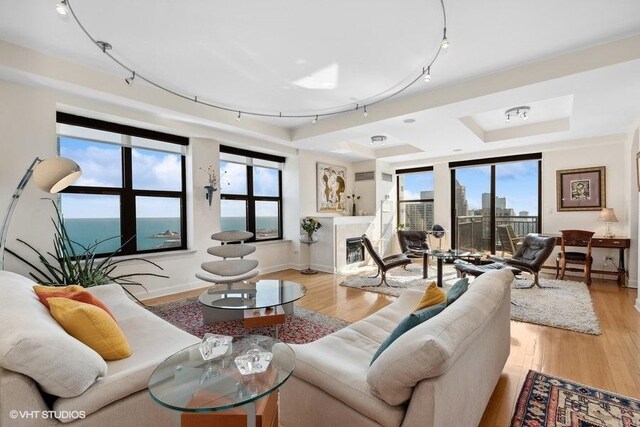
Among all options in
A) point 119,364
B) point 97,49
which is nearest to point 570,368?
point 119,364

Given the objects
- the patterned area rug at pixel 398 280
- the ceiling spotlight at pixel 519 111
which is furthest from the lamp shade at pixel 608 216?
the patterned area rug at pixel 398 280

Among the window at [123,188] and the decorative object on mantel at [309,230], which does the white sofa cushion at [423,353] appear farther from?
the decorative object on mantel at [309,230]

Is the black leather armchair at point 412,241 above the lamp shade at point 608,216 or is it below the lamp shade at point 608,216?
below

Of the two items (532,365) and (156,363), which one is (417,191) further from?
(156,363)

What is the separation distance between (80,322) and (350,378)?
139cm

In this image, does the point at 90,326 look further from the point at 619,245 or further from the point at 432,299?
the point at 619,245

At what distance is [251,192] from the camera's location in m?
5.86

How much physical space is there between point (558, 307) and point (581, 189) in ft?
9.85

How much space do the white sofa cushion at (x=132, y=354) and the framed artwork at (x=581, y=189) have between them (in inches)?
262

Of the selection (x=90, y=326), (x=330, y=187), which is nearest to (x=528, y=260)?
(x=330, y=187)

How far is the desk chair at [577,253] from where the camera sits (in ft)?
15.9

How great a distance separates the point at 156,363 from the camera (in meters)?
1.54

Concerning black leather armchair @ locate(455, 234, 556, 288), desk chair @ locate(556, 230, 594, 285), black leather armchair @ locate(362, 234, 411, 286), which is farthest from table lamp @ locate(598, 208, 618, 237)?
black leather armchair @ locate(362, 234, 411, 286)

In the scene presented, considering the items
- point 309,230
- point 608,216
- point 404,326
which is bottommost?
point 404,326
